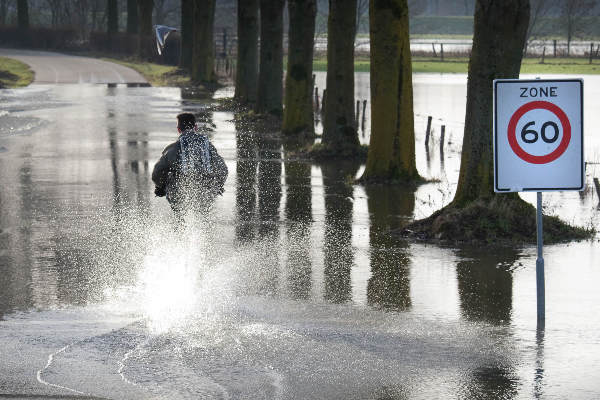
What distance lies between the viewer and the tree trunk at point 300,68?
26641mm

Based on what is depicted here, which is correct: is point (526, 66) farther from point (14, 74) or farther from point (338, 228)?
point (338, 228)

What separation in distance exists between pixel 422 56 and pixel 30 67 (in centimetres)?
3023

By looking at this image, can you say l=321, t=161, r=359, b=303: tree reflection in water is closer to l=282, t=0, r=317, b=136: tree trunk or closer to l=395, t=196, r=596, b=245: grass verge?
l=395, t=196, r=596, b=245: grass verge

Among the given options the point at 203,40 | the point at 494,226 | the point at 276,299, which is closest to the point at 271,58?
the point at 494,226

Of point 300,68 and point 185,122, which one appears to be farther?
point 300,68

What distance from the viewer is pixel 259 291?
36.3ft

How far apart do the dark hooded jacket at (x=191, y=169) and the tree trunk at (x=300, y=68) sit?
13.9 meters

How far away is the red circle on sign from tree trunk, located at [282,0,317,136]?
1738 centimetres

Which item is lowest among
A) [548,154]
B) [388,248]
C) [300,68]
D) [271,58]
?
[388,248]

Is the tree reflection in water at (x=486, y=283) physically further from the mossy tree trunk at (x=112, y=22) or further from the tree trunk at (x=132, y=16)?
the mossy tree trunk at (x=112, y=22)

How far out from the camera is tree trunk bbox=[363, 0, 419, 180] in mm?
18766

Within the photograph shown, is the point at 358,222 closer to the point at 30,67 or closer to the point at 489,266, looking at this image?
the point at 489,266

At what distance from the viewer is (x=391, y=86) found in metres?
18.9

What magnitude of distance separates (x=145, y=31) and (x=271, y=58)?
44784 mm
